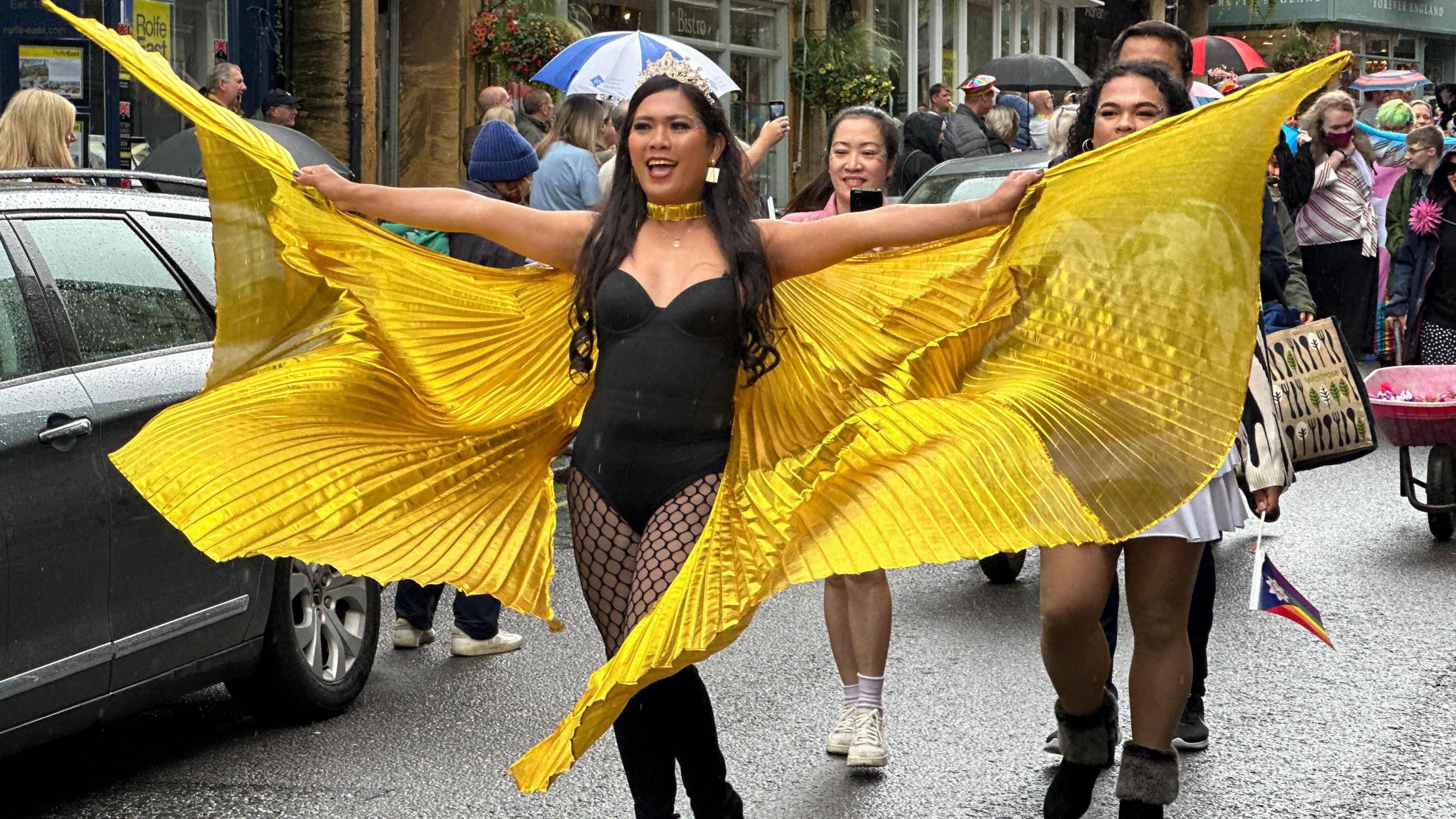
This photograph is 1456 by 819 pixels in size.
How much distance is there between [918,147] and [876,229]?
12065 millimetres

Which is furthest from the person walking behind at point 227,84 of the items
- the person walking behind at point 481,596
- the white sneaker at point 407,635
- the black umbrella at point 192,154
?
the white sneaker at point 407,635

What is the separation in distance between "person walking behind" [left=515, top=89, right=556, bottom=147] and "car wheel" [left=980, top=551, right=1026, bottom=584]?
6.44m

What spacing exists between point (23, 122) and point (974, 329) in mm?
4902

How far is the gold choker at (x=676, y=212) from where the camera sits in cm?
380

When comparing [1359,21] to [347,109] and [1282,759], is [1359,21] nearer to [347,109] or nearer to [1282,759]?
[347,109]

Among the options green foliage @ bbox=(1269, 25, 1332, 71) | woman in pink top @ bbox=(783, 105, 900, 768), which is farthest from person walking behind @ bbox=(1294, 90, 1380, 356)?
green foliage @ bbox=(1269, 25, 1332, 71)

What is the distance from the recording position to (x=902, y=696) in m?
6.00

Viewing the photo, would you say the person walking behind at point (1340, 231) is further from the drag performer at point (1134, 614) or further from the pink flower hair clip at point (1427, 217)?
the drag performer at point (1134, 614)

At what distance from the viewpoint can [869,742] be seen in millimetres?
5164

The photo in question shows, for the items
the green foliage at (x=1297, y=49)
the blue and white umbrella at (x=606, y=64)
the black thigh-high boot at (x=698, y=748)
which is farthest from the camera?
the green foliage at (x=1297, y=49)

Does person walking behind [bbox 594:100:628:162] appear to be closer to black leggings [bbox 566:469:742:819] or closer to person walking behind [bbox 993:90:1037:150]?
person walking behind [bbox 993:90:1037:150]

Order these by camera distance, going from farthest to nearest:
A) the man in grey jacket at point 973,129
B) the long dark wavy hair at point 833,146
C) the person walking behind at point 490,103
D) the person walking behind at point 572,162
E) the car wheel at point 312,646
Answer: the man in grey jacket at point 973,129 → the person walking behind at point 490,103 → the person walking behind at point 572,162 → the long dark wavy hair at point 833,146 → the car wheel at point 312,646

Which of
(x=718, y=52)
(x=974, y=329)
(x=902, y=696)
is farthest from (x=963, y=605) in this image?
(x=718, y=52)

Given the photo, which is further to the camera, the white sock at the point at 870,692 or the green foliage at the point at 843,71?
the green foliage at the point at 843,71
